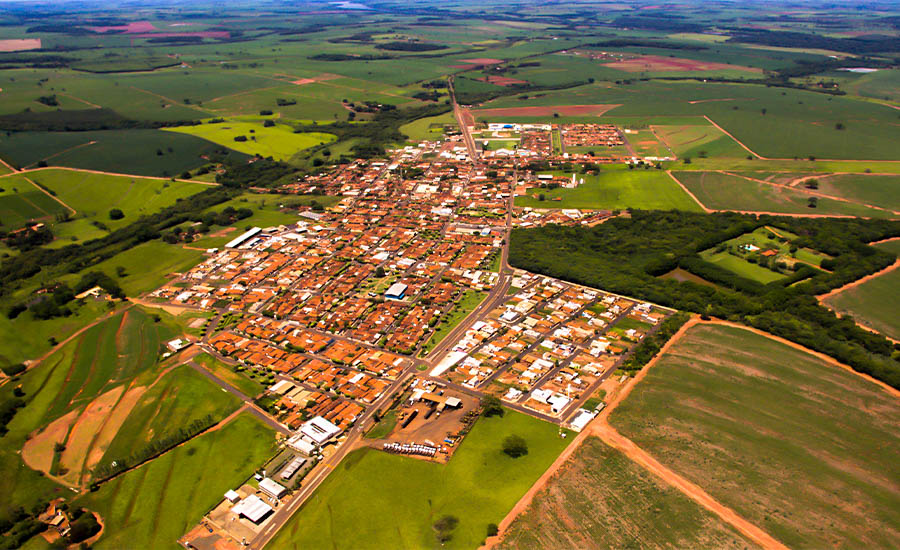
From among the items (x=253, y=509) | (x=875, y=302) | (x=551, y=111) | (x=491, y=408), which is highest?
(x=551, y=111)

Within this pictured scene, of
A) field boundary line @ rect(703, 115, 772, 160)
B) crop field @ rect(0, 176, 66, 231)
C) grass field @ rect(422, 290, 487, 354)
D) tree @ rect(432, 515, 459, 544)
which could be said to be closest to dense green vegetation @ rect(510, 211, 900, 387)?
grass field @ rect(422, 290, 487, 354)

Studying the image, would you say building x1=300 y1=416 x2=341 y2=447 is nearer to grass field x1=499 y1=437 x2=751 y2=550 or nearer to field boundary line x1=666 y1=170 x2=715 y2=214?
grass field x1=499 y1=437 x2=751 y2=550

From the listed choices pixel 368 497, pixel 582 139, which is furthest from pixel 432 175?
pixel 368 497

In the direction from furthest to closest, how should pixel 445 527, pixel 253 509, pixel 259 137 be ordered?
pixel 259 137, pixel 253 509, pixel 445 527

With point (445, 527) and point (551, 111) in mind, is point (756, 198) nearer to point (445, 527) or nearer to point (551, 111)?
point (551, 111)

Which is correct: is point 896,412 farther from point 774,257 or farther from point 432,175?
point 432,175

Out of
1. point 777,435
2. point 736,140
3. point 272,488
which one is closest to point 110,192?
point 272,488
